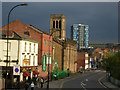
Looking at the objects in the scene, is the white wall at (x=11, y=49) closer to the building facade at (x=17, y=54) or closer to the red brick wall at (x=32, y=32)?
the building facade at (x=17, y=54)

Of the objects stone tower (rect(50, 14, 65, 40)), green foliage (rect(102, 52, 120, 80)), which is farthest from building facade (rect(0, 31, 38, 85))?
stone tower (rect(50, 14, 65, 40))

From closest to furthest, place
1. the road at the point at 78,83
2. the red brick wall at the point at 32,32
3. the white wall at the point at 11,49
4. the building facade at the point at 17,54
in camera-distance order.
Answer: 1. the building facade at the point at 17,54
2. the white wall at the point at 11,49
3. the road at the point at 78,83
4. the red brick wall at the point at 32,32

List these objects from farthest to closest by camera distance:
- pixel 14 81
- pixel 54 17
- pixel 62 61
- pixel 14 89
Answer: pixel 54 17 → pixel 62 61 → pixel 14 81 → pixel 14 89

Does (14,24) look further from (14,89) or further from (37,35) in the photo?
(14,89)

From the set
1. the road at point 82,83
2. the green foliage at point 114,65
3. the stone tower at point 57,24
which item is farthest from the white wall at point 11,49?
the stone tower at point 57,24

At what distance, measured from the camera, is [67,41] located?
89.5m

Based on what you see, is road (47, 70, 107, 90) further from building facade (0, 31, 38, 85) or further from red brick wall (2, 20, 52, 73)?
red brick wall (2, 20, 52, 73)

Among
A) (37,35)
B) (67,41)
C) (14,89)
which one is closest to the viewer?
(14,89)

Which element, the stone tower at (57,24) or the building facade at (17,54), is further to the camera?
the stone tower at (57,24)

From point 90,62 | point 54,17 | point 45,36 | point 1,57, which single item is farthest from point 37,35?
point 90,62

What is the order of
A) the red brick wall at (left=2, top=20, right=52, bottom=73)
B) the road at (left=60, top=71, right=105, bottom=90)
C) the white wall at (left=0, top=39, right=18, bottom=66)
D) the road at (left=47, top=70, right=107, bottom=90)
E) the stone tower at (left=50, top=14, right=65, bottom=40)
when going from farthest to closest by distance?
the stone tower at (left=50, top=14, right=65, bottom=40) < the red brick wall at (left=2, top=20, right=52, bottom=73) < the road at (left=60, top=71, right=105, bottom=90) < the road at (left=47, top=70, right=107, bottom=90) < the white wall at (left=0, top=39, right=18, bottom=66)

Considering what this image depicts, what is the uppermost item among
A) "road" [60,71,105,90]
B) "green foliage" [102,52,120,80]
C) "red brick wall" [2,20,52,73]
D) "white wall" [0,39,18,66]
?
"red brick wall" [2,20,52,73]

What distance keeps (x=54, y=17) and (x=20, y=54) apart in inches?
3705

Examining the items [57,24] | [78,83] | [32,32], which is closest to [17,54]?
[78,83]
